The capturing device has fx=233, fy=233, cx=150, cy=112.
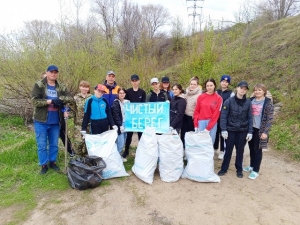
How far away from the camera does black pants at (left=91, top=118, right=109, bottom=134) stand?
148 inches

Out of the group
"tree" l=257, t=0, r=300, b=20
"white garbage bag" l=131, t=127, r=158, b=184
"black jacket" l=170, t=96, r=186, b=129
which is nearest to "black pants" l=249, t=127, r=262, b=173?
"black jacket" l=170, t=96, r=186, b=129

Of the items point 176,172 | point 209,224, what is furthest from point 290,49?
point 209,224

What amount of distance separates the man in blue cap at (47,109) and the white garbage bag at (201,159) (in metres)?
2.09

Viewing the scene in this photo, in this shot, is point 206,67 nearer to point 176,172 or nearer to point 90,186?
point 176,172

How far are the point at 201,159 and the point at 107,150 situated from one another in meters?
1.40

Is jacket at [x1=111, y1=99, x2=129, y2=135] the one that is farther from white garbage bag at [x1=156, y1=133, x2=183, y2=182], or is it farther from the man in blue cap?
white garbage bag at [x1=156, y1=133, x2=183, y2=182]

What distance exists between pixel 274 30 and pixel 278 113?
26.5 ft

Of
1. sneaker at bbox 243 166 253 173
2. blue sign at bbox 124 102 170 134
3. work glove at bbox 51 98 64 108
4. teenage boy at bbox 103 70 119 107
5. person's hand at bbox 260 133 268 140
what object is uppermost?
teenage boy at bbox 103 70 119 107

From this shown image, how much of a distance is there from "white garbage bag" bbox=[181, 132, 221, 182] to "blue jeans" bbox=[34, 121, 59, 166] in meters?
2.18

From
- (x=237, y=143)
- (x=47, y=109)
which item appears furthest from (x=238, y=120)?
(x=47, y=109)

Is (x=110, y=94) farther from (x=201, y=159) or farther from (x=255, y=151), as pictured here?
(x=255, y=151)

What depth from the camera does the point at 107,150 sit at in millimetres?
3469

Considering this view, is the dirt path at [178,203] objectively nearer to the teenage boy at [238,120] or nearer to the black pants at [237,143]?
the black pants at [237,143]

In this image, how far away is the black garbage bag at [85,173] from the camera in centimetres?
322
